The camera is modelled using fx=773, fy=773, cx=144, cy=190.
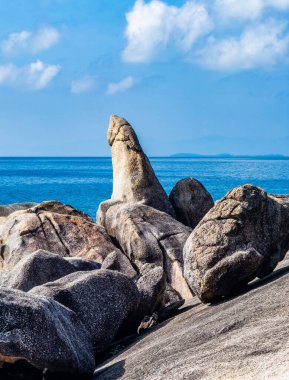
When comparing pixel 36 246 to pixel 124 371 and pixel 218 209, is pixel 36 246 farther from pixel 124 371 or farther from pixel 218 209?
pixel 124 371

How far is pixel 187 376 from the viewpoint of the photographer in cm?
1130

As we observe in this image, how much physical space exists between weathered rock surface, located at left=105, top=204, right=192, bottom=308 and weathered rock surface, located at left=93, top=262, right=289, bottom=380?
6.78 m

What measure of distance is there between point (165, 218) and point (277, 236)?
8940mm

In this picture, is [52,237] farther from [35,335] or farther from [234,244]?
[35,335]

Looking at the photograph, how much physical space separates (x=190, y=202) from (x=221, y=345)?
18638mm

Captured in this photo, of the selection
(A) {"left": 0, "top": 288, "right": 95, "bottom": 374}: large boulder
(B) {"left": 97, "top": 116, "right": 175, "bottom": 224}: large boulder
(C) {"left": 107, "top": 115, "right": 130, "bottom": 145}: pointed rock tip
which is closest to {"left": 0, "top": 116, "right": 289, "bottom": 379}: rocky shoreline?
(A) {"left": 0, "top": 288, "right": 95, "bottom": 374}: large boulder

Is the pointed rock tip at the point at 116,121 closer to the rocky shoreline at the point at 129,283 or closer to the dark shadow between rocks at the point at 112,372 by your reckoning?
the rocky shoreline at the point at 129,283

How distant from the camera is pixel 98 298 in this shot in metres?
15.9

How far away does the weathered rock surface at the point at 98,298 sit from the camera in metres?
15.5

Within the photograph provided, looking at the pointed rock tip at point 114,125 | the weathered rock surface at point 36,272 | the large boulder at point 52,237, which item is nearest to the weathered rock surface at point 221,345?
the weathered rock surface at point 36,272

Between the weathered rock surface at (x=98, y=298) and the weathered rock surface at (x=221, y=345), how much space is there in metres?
0.63

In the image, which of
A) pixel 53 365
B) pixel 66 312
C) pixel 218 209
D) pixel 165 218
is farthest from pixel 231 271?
pixel 165 218

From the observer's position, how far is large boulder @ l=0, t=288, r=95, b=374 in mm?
12195

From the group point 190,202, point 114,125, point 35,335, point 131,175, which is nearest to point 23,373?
point 35,335
